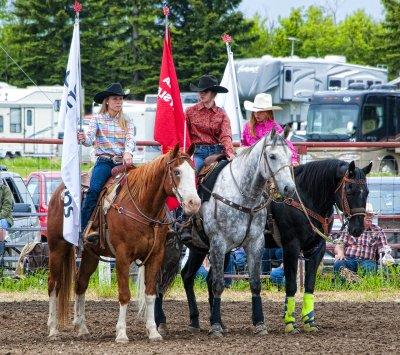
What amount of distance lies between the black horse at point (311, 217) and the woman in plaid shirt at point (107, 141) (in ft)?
4.33

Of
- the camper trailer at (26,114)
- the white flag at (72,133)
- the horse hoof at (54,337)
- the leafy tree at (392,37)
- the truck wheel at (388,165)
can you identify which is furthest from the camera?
the leafy tree at (392,37)

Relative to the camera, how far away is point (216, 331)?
11.5m

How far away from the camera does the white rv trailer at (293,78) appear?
→ 39.8 metres

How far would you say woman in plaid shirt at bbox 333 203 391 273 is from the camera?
15.8 metres

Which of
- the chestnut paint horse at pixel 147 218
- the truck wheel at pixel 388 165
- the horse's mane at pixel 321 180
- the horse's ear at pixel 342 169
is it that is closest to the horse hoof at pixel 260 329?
the chestnut paint horse at pixel 147 218

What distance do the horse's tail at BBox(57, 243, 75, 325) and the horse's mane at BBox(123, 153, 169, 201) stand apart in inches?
40.9

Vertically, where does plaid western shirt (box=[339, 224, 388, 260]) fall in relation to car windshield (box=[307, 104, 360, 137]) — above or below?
below

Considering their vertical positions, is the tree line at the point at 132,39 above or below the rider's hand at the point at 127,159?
above

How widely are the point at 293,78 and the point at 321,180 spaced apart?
92.4 ft

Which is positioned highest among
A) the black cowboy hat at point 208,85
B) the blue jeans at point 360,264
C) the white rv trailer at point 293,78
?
the white rv trailer at point 293,78

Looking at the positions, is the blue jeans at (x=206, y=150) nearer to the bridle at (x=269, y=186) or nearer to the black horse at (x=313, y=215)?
the bridle at (x=269, y=186)

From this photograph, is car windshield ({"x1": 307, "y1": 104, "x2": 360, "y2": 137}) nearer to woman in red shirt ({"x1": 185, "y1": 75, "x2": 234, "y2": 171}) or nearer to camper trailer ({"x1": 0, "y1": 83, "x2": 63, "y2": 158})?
camper trailer ({"x1": 0, "y1": 83, "x2": 63, "y2": 158})

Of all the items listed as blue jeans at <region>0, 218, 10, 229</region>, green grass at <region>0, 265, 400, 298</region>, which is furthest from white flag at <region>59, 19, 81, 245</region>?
blue jeans at <region>0, 218, 10, 229</region>

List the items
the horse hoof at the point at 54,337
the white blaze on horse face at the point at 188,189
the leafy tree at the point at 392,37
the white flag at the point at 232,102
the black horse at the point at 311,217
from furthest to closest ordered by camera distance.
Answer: the leafy tree at the point at 392,37 → the white flag at the point at 232,102 → the black horse at the point at 311,217 → the horse hoof at the point at 54,337 → the white blaze on horse face at the point at 188,189
